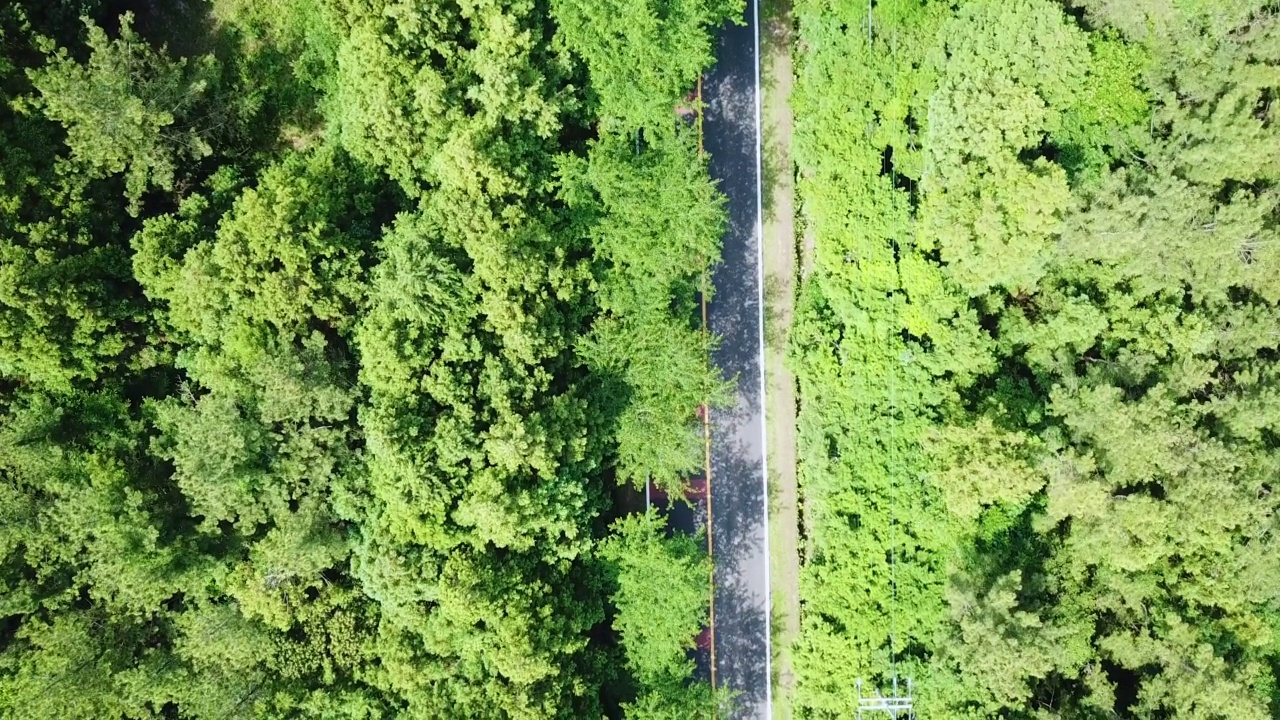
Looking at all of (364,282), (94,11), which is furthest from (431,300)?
(94,11)

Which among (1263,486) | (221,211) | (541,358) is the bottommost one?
(1263,486)

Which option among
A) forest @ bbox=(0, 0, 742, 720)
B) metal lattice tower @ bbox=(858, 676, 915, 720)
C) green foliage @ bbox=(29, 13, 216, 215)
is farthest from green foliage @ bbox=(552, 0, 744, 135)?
metal lattice tower @ bbox=(858, 676, 915, 720)

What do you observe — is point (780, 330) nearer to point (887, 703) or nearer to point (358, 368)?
point (887, 703)

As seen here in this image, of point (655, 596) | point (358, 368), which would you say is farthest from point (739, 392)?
point (358, 368)

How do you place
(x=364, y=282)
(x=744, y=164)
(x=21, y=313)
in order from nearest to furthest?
(x=21, y=313), (x=364, y=282), (x=744, y=164)

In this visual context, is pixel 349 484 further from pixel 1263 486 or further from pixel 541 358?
pixel 1263 486

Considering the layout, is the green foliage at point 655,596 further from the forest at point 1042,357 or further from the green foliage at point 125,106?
the green foliage at point 125,106

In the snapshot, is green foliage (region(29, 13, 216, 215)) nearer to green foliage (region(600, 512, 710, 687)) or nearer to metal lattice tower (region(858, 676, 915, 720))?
green foliage (region(600, 512, 710, 687))
